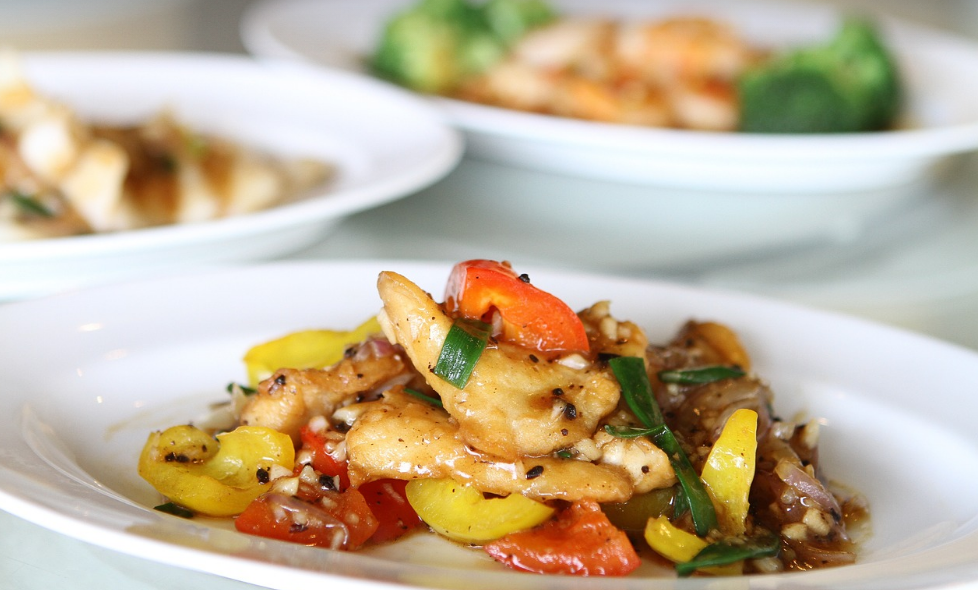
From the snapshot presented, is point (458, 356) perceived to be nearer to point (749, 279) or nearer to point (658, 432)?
point (658, 432)

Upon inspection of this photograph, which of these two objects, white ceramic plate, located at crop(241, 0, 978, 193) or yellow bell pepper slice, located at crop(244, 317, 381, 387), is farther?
white ceramic plate, located at crop(241, 0, 978, 193)

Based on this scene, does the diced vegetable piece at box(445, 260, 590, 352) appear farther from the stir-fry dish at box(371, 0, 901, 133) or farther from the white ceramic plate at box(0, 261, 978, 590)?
the stir-fry dish at box(371, 0, 901, 133)

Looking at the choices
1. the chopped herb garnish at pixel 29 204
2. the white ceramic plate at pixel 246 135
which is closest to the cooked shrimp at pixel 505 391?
the white ceramic plate at pixel 246 135

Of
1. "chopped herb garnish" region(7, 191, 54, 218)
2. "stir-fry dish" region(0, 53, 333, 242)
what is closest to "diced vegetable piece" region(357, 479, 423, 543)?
"stir-fry dish" region(0, 53, 333, 242)

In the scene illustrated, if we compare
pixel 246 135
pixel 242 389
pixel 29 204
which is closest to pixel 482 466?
pixel 242 389

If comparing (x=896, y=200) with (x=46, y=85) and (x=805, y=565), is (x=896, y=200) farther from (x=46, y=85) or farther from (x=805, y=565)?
(x=46, y=85)
